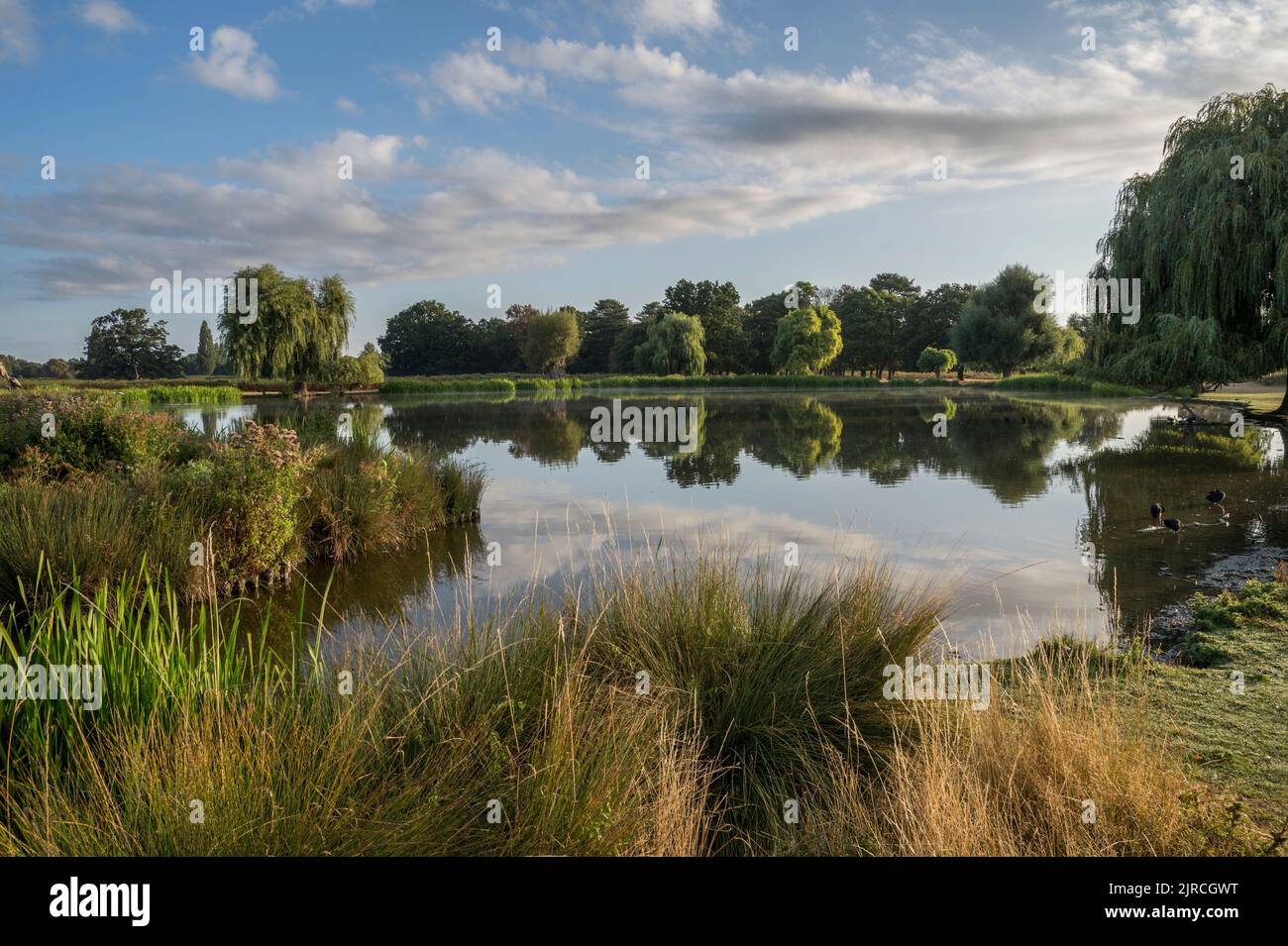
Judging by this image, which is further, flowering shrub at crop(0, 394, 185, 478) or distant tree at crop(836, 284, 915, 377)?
distant tree at crop(836, 284, 915, 377)

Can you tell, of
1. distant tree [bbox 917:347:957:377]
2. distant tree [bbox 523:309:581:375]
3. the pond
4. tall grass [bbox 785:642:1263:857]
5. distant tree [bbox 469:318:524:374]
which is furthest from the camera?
distant tree [bbox 469:318:524:374]

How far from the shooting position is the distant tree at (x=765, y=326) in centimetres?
9081

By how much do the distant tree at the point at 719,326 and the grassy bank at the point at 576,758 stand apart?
8299 cm

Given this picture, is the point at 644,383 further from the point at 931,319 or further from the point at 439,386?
the point at 931,319

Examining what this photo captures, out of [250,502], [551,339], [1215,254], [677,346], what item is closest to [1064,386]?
[677,346]

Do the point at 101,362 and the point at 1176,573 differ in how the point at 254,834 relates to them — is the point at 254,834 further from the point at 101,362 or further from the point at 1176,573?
the point at 101,362

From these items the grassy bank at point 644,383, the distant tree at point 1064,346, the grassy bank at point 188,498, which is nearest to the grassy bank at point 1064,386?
the distant tree at point 1064,346

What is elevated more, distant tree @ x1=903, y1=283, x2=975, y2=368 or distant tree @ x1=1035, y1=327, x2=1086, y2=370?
distant tree @ x1=903, y1=283, x2=975, y2=368

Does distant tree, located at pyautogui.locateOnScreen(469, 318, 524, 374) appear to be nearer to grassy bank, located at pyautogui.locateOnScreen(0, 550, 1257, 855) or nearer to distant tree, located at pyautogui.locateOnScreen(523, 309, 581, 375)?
distant tree, located at pyautogui.locateOnScreen(523, 309, 581, 375)

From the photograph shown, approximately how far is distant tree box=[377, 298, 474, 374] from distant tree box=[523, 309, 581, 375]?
1150 centimetres

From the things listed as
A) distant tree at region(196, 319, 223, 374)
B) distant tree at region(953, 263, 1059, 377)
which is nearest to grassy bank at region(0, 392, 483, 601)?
distant tree at region(953, 263, 1059, 377)

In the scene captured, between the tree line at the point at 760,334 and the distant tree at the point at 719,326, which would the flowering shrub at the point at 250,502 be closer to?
the tree line at the point at 760,334

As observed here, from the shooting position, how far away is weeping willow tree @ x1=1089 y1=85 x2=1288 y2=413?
20344 mm
